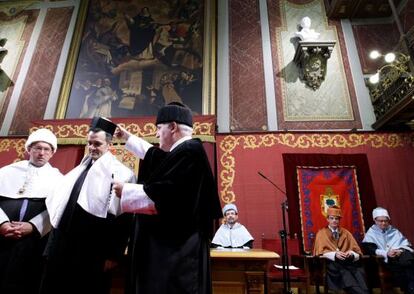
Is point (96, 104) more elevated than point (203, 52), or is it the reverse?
point (203, 52)

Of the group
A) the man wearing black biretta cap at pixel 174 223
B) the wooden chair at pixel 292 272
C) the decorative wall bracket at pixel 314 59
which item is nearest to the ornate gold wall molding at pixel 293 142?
the wooden chair at pixel 292 272

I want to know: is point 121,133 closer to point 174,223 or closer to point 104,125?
point 104,125

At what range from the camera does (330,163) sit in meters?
5.50

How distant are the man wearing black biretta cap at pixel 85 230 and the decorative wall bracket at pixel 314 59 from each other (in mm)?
5298

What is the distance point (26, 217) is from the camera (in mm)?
2303

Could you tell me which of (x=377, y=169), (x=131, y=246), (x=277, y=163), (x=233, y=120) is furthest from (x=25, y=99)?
(x=377, y=169)

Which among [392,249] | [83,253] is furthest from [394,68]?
[83,253]

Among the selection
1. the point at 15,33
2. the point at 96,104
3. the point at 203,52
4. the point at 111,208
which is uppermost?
the point at 15,33

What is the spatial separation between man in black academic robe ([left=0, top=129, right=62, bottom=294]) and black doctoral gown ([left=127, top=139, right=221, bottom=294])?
98 cm

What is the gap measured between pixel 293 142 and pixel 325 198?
1214 mm

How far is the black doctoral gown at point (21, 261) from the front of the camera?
6.75ft

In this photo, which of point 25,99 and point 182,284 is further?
point 25,99

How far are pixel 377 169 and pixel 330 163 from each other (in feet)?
2.85

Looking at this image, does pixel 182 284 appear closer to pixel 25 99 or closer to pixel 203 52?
pixel 203 52
